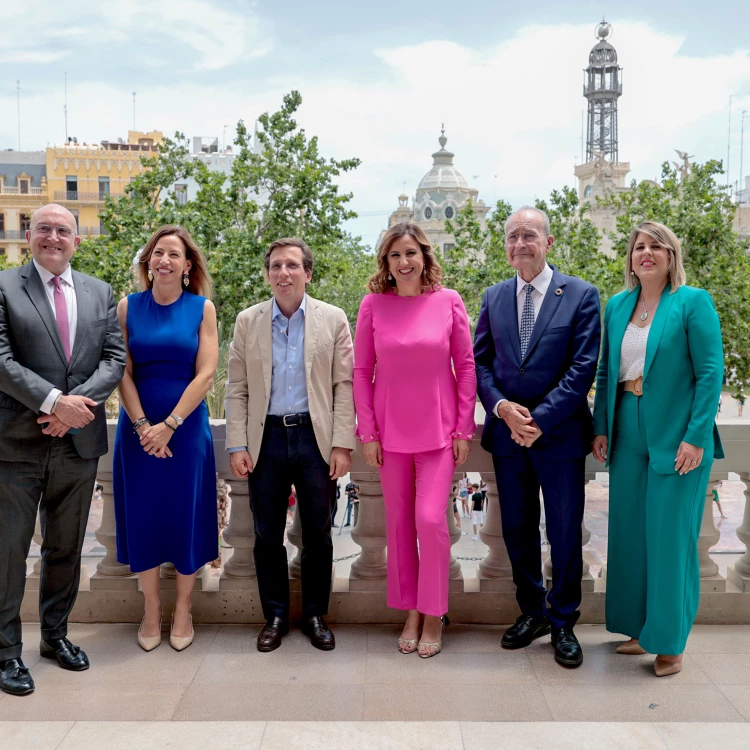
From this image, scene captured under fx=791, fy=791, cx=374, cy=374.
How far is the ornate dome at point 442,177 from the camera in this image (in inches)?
2963

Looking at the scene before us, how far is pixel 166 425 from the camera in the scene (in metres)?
3.78

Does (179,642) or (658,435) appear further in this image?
(179,642)

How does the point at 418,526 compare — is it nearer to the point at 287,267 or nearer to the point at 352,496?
the point at 287,267


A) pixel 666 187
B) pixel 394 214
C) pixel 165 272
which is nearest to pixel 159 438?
pixel 165 272

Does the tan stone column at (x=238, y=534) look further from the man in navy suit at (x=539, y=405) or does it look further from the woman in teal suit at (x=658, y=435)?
the woman in teal suit at (x=658, y=435)

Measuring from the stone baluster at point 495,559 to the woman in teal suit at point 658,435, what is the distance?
24.4 inches

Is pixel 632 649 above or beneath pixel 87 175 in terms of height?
beneath

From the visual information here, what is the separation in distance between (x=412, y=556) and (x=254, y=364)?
4.10 ft

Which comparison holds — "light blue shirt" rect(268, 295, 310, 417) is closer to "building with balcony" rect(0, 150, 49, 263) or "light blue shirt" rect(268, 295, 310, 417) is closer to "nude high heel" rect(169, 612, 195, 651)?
"nude high heel" rect(169, 612, 195, 651)

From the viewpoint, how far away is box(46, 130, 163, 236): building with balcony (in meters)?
43.7

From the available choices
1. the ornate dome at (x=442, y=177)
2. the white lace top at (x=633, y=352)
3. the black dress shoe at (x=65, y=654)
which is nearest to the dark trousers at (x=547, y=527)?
the white lace top at (x=633, y=352)

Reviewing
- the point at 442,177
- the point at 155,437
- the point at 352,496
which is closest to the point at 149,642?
the point at 155,437

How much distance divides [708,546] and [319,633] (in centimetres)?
214

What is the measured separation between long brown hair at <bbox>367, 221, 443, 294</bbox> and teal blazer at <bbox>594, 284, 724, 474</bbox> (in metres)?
1.06
